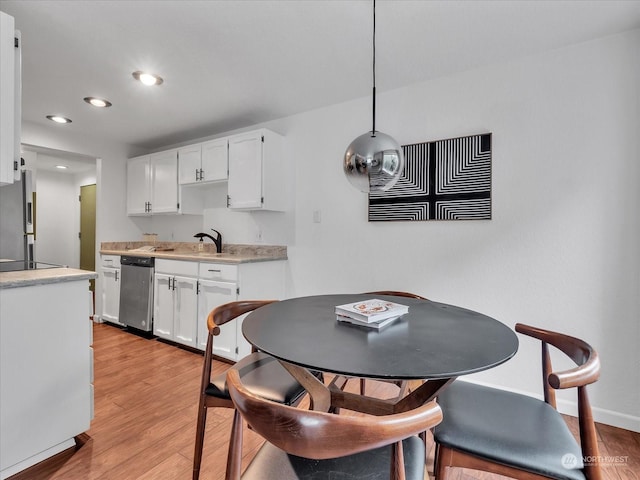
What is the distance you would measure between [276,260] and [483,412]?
91.7 inches

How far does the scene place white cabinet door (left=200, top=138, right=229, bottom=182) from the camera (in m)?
3.41

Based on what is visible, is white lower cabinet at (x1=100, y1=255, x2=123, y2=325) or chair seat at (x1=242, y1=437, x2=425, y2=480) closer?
chair seat at (x1=242, y1=437, x2=425, y2=480)

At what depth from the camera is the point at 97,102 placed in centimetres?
299

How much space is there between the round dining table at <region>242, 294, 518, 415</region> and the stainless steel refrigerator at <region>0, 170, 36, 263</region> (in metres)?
2.15

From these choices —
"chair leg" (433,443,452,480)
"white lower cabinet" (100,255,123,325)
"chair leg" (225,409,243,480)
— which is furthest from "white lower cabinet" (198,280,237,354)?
"chair leg" (433,443,452,480)

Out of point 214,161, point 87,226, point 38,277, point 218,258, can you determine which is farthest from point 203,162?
point 87,226

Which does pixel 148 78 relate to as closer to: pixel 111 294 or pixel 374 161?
pixel 374 161

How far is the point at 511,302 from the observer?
7.52 feet

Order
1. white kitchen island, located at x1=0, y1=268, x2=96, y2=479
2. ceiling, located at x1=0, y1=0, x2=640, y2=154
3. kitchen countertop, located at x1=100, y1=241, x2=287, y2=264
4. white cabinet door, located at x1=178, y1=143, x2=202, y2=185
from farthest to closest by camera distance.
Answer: white cabinet door, located at x1=178, y1=143, x2=202, y2=185, kitchen countertop, located at x1=100, y1=241, x2=287, y2=264, ceiling, located at x1=0, y1=0, x2=640, y2=154, white kitchen island, located at x1=0, y1=268, x2=96, y2=479

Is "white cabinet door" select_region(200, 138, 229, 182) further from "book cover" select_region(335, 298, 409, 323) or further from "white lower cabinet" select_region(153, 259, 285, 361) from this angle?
"book cover" select_region(335, 298, 409, 323)

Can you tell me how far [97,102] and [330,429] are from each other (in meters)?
3.48

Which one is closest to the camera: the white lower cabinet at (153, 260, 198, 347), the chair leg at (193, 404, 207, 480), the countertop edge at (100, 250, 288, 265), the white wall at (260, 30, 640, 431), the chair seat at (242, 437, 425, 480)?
the chair seat at (242, 437, 425, 480)

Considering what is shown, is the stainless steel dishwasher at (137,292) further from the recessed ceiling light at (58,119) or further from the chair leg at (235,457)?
A: the chair leg at (235,457)

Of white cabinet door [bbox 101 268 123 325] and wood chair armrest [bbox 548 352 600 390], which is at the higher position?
wood chair armrest [bbox 548 352 600 390]
